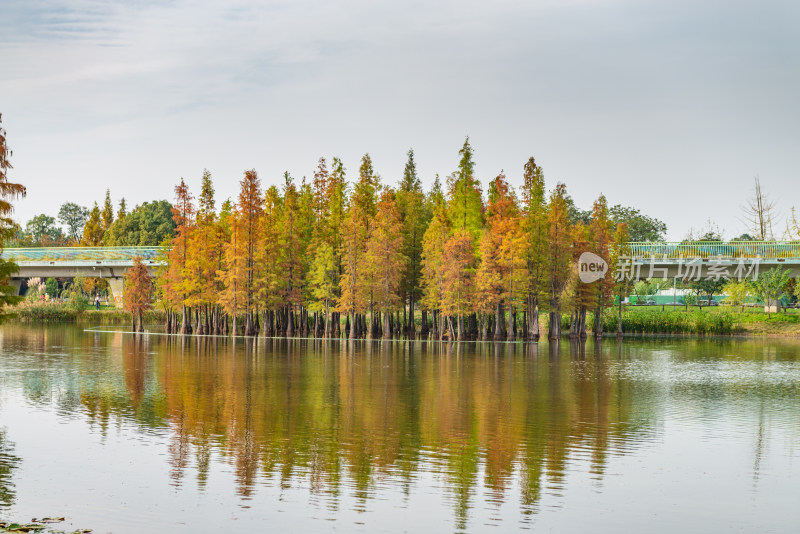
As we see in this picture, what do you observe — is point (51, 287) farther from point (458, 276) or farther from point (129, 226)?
point (458, 276)

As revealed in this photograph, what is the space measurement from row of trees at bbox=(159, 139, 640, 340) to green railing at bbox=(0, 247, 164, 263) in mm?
23146

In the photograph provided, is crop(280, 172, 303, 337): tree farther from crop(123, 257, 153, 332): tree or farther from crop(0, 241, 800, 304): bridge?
crop(0, 241, 800, 304): bridge

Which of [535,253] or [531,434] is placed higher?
[535,253]

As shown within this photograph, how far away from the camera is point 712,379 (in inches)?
1417

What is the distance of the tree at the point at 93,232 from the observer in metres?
134

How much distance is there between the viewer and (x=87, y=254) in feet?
333

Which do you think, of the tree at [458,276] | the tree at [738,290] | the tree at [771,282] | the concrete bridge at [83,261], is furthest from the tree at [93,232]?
the tree at [771,282]

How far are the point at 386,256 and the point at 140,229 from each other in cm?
7180

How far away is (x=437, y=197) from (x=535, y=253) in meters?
12.1

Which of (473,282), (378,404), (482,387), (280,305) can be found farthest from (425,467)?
(280,305)

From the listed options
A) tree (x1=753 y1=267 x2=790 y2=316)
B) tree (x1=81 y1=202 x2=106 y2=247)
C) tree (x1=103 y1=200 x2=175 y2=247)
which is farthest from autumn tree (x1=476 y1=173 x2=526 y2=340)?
tree (x1=81 y1=202 x2=106 y2=247)

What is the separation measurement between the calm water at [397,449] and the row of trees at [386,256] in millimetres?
26749

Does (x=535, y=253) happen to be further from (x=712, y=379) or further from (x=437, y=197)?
(x=712, y=379)

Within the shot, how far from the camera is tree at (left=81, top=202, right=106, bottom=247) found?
13432 centimetres
